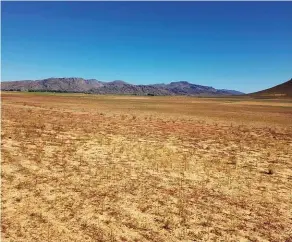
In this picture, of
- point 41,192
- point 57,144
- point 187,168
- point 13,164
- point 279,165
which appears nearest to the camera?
point 41,192

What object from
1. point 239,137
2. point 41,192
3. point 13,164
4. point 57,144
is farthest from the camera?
point 239,137

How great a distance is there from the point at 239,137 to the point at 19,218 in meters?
19.0

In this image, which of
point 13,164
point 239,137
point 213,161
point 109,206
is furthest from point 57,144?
point 239,137

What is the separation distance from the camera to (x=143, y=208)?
961 centimetres

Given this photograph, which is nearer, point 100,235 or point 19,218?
point 100,235

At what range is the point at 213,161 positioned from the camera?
1625 centimetres

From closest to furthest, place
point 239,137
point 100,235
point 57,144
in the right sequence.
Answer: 1. point 100,235
2. point 57,144
3. point 239,137

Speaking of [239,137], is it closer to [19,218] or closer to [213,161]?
[213,161]

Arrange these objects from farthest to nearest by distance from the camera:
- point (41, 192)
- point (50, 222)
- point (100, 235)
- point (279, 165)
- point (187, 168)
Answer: point (279, 165)
point (187, 168)
point (41, 192)
point (50, 222)
point (100, 235)

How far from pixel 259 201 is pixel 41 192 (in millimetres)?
6456

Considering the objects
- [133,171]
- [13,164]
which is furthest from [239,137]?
[13,164]

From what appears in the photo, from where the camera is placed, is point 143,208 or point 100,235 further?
point 143,208

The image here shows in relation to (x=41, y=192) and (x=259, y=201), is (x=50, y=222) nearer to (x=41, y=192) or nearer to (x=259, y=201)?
(x=41, y=192)

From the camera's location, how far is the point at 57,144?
18156 millimetres
